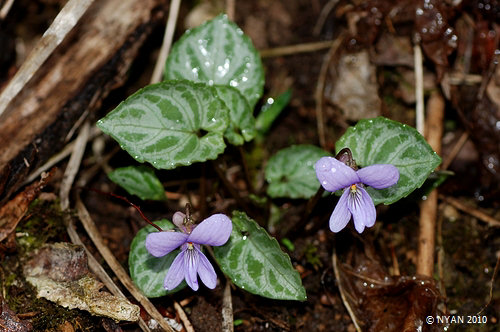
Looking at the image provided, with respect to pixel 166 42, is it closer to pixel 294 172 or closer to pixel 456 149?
pixel 294 172

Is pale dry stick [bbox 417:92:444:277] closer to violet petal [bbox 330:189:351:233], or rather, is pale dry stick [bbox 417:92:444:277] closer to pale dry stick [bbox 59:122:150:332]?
Result: violet petal [bbox 330:189:351:233]

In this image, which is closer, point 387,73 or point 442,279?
point 442,279

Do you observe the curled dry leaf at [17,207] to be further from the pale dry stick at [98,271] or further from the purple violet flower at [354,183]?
the purple violet flower at [354,183]

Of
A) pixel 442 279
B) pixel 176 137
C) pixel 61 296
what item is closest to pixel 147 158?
pixel 176 137

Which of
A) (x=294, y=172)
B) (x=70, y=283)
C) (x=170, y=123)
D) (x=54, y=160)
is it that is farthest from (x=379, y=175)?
(x=54, y=160)

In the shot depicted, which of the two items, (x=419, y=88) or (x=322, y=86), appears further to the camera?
(x=322, y=86)

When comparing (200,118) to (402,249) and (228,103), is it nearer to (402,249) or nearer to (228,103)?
(228,103)

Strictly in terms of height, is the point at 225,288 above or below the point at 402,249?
above
